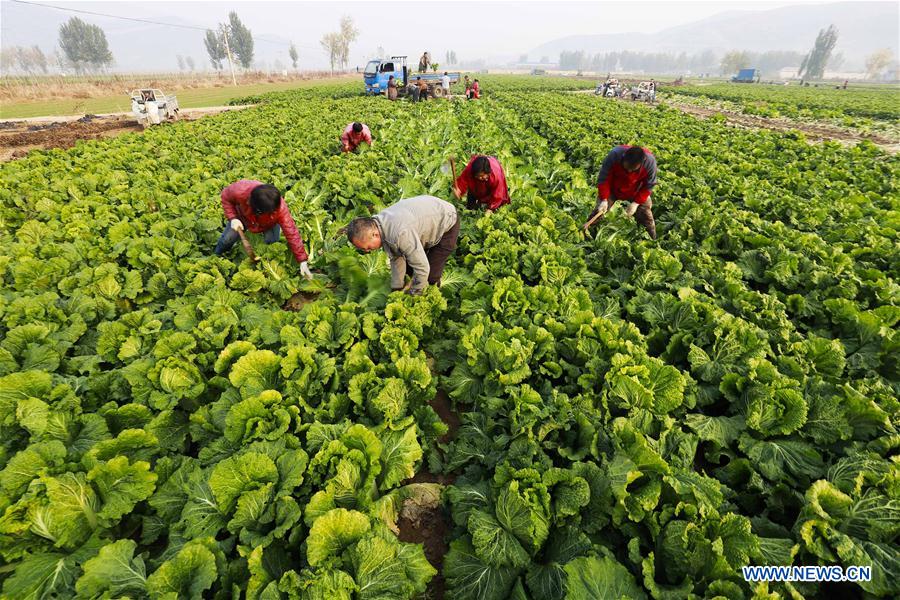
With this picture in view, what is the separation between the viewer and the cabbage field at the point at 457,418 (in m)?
2.59

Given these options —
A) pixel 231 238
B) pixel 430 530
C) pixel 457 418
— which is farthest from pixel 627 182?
pixel 231 238

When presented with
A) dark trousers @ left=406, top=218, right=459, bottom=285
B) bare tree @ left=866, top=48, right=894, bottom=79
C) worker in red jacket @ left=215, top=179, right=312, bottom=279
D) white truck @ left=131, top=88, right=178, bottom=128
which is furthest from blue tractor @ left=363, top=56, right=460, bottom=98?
bare tree @ left=866, top=48, right=894, bottom=79

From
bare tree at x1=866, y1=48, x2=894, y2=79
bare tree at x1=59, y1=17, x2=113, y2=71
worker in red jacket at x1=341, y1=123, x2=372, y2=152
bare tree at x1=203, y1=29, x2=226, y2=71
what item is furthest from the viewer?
bare tree at x1=866, y1=48, x2=894, y2=79

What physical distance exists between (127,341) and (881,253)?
11.1 m

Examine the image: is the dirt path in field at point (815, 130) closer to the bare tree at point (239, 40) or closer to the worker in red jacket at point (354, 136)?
the worker in red jacket at point (354, 136)

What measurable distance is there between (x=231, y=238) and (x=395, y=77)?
116ft

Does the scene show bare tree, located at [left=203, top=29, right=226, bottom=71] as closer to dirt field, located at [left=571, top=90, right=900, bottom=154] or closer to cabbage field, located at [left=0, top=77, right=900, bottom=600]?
dirt field, located at [left=571, top=90, right=900, bottom=154]

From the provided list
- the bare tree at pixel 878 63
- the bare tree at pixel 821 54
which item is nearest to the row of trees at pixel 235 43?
the bare tree at pixel 821 54

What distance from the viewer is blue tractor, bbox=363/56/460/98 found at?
3369 cm

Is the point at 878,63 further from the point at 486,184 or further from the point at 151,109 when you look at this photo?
the point at 151,109

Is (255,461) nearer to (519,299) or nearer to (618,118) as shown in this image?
(519,299)

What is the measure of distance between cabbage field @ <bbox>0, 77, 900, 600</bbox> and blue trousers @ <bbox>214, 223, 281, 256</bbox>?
1.18 feet

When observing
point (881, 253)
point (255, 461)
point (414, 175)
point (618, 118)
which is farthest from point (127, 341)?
point (618, 118)

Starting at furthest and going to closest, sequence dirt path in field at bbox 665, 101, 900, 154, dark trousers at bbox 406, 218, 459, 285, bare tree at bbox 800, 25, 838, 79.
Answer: bare tree at bbox 800, 25, 838, 79, dirt path in field at bbox 665, 101, 900, 154, dark trousers at bbox 406, 218, 459, 285
